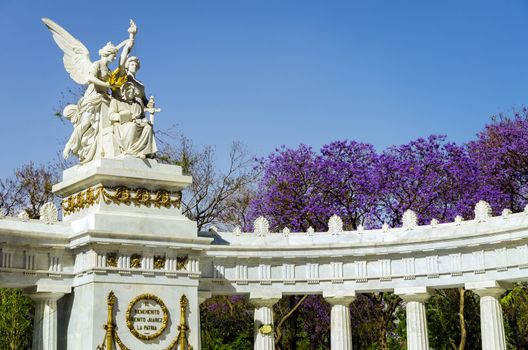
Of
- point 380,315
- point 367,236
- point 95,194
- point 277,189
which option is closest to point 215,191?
point 277,189

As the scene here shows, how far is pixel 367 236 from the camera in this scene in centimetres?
4803

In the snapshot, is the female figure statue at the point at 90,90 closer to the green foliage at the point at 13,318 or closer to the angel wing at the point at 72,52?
the angel wing at the point at 72,52

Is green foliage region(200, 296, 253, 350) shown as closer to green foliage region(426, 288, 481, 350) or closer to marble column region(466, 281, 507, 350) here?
green foliage region(426, 288, 481, 350)

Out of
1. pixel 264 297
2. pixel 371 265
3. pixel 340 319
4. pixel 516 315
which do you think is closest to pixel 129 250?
pixel 264 297

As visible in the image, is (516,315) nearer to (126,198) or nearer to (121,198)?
(126,198)

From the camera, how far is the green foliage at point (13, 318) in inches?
2190

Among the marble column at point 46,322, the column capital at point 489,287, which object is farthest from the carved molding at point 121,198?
the column capital at point 489,287

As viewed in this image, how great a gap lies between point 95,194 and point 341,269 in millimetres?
14038

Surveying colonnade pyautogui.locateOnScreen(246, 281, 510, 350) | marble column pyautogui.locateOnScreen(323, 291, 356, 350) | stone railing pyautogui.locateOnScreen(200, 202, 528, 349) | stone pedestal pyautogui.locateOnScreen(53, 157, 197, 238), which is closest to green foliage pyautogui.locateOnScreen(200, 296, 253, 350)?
colonnade pyautogui.locateOnScreen(246, 281, 510, 350)

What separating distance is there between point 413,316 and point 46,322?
18.4 m

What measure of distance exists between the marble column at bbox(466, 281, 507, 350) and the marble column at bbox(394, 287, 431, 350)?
2.64 metres

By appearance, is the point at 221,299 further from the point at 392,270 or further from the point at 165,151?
the point at 392,270

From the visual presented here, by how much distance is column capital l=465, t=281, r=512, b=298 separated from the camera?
44.2 m

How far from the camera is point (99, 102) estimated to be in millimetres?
42094
